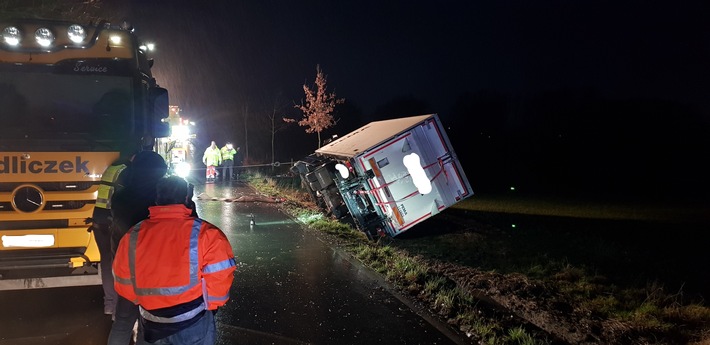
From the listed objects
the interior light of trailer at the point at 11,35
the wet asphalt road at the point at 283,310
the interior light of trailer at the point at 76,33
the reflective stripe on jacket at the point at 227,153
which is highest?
the reflective stripe on jacket at the point at 227,153

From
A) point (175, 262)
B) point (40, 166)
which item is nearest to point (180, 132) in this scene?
point (40, 166)

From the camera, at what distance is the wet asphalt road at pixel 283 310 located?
486 centimetres

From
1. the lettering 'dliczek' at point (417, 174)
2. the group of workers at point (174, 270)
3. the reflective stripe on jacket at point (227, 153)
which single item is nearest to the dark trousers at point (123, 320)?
the group of workers at point (174, 270)

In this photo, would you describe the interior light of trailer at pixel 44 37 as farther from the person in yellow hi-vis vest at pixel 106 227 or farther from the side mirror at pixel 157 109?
the person in yellow hi-vis vest at pixel 106 227

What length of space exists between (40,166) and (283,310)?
3.06 m

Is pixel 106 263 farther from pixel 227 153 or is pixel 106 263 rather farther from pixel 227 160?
pixel 227 160

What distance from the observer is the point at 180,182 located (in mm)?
2963

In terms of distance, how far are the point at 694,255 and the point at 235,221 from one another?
9.11m

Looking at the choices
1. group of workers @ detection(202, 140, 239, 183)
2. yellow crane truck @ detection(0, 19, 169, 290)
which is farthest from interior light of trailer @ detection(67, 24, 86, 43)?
group of workers @ detection(202, 140, 239, 183)

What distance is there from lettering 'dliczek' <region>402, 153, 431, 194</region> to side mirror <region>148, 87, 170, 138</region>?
13.5ft

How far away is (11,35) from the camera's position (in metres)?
5.65

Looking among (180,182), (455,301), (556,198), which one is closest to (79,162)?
(180,182)

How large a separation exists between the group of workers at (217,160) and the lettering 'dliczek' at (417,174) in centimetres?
1171

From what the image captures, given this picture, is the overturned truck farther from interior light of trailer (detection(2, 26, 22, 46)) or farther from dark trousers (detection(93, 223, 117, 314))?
interior light of trailer (detection(2, 26, 22, 46))
